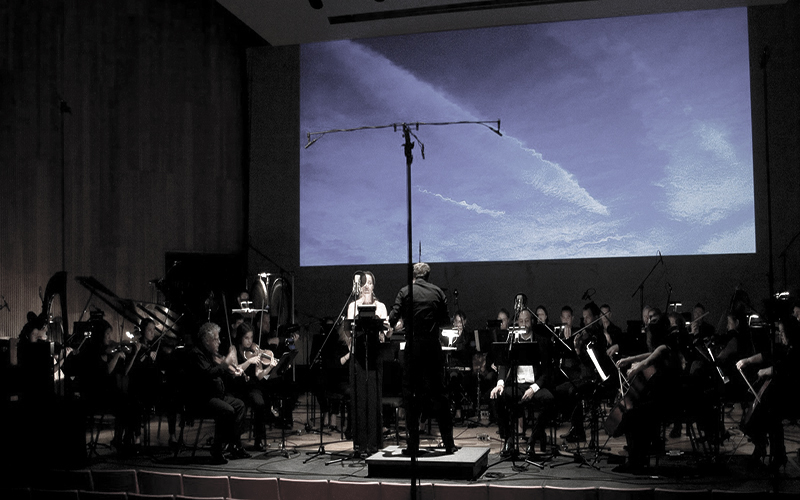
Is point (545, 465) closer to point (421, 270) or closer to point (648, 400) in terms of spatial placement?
point (648, 400)

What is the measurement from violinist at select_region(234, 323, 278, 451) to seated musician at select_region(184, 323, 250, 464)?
15.4 inches

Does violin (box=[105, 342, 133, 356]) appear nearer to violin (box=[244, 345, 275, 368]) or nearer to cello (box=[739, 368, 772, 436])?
violin (box=[244, 345, 275, 368])

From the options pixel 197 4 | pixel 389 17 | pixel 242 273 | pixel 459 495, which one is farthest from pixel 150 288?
pixel 459 495

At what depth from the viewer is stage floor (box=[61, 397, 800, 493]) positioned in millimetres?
5320

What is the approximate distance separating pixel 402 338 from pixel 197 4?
299 inches

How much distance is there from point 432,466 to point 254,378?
2645 millimetres

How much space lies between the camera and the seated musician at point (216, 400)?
649 centimetres

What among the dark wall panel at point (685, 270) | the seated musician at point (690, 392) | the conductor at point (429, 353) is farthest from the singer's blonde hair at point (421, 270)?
the dark wall panel at point (685, 270)

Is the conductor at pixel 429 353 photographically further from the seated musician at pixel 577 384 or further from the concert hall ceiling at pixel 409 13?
the concert hall ceiling at pixel 409 13

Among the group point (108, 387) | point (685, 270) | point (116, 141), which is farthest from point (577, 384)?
point (116, 141)

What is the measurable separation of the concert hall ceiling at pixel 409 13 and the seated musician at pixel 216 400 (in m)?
6.75

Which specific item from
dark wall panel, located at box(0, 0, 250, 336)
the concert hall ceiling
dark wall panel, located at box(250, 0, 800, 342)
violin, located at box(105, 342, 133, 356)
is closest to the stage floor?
violin, located at box(105, 342, 133, 356)

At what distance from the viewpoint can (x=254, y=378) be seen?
741 cm

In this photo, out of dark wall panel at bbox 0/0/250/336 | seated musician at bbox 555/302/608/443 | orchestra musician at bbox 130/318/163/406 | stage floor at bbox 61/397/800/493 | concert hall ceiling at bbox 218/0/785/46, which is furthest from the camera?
concert hall ceiling at bbox 218/0/785/46
